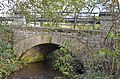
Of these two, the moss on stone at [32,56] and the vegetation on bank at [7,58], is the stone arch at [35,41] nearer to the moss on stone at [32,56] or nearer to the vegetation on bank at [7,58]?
the vegetation on bank at [7,58]

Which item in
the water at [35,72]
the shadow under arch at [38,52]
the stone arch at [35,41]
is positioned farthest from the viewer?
the shadow under arch at [38,52]

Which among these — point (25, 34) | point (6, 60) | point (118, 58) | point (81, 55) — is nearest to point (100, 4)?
point (118, 58)

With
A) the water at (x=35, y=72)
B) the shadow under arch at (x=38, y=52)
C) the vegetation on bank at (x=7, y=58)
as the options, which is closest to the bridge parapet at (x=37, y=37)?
the vegetation on bank at (x=7, y=58)

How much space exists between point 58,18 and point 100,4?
20.4 inches

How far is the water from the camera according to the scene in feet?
25.0

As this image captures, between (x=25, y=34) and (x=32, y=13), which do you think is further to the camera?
(x=25, y=34)

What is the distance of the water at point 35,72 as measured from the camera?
762cm

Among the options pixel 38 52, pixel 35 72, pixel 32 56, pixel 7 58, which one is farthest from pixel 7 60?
pixel 38 52

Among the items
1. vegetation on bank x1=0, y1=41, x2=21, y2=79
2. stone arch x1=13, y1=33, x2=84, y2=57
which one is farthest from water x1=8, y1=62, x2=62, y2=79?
stone arch x1=13, y1=33, x2=84, y2=57

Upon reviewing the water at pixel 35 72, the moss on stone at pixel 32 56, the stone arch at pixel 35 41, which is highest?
the stone arch at pixel 35 41

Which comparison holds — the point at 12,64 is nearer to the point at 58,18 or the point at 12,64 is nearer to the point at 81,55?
the point at 81,55

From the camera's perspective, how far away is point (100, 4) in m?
2.48

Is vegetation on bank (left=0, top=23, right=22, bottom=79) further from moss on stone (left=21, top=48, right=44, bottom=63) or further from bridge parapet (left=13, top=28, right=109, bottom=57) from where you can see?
moss on stone (left=21, top=48, right=44, bottom=63)

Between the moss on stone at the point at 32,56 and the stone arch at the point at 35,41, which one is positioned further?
the moss on stone at the point at 32,56
